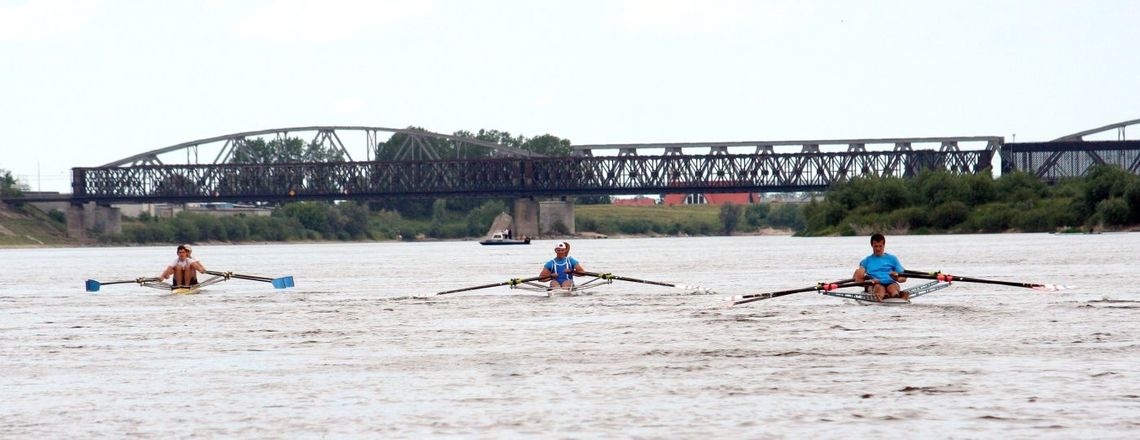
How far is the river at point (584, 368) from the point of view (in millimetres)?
18156

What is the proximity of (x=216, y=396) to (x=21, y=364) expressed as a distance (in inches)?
234

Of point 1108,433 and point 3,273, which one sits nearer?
point 1108,433

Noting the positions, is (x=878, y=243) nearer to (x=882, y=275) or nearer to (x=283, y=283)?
(x=882, y=275)

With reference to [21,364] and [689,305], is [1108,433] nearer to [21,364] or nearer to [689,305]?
[21,364]

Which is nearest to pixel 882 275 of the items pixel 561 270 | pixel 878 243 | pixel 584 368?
pixel 878 243

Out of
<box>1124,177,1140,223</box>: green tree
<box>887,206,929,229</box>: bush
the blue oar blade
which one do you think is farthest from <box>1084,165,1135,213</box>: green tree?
the blue oar blade

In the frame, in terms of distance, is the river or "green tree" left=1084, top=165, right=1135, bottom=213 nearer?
the river

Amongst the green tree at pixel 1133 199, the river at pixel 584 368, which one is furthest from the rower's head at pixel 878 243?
the green tree at pixel 1133 199

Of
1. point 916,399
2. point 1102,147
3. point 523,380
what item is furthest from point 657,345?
point 1102,147

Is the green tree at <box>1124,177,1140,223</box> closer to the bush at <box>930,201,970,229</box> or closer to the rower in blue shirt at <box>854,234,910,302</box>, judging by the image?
the bush at <box>930,201,970,229</box>

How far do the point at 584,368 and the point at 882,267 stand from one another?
14.5 metres

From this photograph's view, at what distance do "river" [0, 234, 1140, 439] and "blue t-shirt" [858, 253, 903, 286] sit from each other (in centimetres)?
94

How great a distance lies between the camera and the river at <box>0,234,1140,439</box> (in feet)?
A: 59.6

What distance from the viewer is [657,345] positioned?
89.0ft
